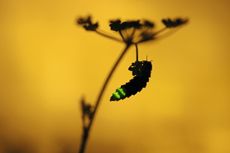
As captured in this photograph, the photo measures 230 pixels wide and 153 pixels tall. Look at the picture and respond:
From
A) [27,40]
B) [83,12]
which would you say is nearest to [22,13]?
[27,40]

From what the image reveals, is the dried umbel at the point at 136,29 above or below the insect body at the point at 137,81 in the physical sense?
above

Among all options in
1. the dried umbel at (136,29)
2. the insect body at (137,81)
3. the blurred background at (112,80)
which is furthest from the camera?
the blurred background at (112,80)

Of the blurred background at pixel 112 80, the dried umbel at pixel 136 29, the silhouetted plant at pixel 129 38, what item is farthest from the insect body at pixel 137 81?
the blurred background at pixel 112 80

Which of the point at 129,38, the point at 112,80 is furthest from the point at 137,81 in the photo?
the point at 112,80

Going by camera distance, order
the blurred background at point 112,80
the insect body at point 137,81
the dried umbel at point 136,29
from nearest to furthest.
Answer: the insect body at point 137,81
the dried umbel at point 136,29
the blurred background at point 112,80

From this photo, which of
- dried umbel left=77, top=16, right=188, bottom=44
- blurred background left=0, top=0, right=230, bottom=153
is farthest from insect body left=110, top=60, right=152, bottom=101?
blurred background left=0, top=0, right=230, bottom=153

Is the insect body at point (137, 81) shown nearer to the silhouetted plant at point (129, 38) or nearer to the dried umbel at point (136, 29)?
the silhouetted plant at point (129, 38)

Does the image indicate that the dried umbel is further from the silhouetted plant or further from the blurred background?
the blurred background
